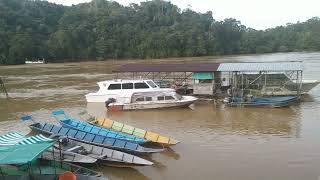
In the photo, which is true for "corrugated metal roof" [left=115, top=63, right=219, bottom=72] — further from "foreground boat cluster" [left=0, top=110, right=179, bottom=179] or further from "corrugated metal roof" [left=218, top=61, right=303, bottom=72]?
"foreground boat cluster" [left=0, top=110, right=179, bottom=179]

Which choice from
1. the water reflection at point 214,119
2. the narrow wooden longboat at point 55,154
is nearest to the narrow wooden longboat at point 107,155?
the narrow wooden longboat at point 55,154

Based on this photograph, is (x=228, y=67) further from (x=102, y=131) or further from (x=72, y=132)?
(x=72, y=132)

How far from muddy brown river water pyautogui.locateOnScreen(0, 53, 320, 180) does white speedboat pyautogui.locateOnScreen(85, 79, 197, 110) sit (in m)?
0.63

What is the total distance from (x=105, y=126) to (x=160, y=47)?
102 m

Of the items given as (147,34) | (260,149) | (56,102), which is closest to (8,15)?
(147,34)

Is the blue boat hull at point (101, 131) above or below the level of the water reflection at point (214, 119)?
above

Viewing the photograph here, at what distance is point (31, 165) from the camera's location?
14938 mm

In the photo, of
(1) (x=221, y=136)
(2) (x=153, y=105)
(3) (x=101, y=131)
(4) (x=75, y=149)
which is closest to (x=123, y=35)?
(2) (x=153, y=105)

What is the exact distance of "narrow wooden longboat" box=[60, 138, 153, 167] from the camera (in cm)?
1667

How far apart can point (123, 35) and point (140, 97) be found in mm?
95246

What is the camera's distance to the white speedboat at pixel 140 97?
100 feet

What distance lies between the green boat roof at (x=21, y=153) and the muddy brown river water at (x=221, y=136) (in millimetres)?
4068

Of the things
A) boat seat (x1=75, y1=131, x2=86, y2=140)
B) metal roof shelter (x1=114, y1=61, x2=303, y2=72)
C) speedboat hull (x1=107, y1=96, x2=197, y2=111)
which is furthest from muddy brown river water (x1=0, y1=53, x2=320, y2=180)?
metal roof shelter (x1=114, y1=61, x2=303, y2=72)

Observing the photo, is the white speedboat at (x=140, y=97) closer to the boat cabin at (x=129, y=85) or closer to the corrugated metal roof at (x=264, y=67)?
the boat cabin at (x=129, y=85)
